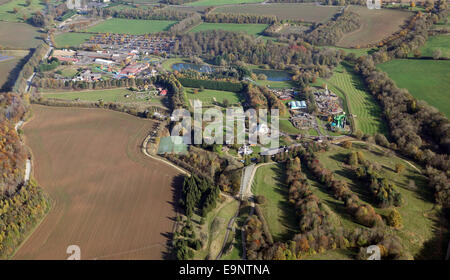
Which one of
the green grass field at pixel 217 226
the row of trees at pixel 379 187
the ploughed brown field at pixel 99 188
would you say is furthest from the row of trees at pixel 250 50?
the green grass field at pixel 217 226

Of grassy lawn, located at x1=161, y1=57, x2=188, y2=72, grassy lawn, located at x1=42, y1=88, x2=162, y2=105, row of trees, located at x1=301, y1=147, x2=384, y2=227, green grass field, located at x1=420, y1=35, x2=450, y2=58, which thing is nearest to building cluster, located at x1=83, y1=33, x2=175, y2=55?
grassy lawn, located at x1=161, y1=57, x2=188, y2=72

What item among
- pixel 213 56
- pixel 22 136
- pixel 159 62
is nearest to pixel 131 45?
pixel 159 62

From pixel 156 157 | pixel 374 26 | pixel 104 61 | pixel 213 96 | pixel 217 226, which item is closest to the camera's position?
pixel 217 226

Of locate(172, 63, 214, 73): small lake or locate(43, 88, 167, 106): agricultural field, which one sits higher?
locate(172, 63, 214, 73): small lake

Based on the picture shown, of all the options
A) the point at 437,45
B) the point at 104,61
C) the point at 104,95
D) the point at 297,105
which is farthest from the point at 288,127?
the point at 104,61

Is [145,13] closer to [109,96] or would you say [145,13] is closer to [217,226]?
[109,96]

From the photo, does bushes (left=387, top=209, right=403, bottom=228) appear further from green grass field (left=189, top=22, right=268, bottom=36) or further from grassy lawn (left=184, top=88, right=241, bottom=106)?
green grass field (left=189, top=22, right=268, bottom=36)

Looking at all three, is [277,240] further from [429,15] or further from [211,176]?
[429,15]

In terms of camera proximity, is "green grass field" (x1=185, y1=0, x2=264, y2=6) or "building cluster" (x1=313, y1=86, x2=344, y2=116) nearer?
"building cluster" (x1=313, y1=86, x2=344, y2=116)
